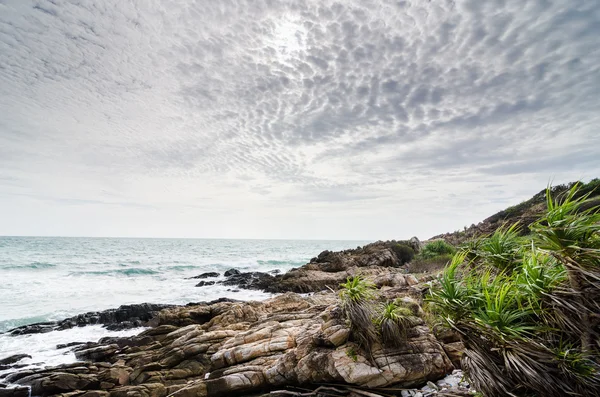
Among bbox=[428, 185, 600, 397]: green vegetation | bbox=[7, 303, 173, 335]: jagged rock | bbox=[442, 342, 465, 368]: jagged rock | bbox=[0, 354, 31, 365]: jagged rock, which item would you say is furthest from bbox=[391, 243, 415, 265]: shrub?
bbox=[0, 354, 31, 365]: jagged rock

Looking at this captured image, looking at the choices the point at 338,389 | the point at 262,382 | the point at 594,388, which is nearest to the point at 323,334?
the point at 338,389

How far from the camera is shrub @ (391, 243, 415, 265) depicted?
31.7 metres

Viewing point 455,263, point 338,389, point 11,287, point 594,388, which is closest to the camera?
point 594,388

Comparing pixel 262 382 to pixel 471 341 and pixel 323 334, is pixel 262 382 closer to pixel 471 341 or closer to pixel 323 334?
pixel 323 334

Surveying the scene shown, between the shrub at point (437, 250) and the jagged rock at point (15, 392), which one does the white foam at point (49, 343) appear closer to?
the jagged rock at point (15, 392)

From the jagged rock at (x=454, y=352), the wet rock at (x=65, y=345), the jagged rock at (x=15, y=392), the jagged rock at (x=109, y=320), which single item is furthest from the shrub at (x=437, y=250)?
the jagged rock at (x=15, y=392)

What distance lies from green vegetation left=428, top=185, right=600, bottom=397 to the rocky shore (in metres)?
1.44

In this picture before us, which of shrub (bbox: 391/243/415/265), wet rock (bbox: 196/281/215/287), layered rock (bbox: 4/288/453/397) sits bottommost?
wet rock (bbox: 196/281/215/287)

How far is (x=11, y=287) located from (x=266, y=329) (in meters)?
35.4

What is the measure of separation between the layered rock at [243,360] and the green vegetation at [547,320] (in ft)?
5.78

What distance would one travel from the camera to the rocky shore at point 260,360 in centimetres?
634

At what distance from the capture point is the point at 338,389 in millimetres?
6363

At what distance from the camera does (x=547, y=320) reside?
176 inches

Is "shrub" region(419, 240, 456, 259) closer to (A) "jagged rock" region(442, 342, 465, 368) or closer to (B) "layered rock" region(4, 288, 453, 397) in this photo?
(B) "layered rock" region(4, 288, 453, 397)
